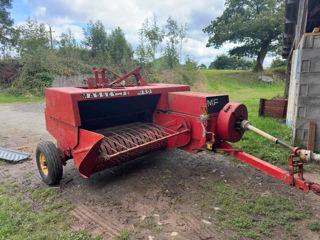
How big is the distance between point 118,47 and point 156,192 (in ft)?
60.6

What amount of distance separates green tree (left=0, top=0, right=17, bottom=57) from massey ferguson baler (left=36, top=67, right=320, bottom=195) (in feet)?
63.7

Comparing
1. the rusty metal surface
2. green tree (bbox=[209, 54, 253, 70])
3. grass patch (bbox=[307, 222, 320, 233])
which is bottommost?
grass patch (bbox=[307, 222, 320, 233])

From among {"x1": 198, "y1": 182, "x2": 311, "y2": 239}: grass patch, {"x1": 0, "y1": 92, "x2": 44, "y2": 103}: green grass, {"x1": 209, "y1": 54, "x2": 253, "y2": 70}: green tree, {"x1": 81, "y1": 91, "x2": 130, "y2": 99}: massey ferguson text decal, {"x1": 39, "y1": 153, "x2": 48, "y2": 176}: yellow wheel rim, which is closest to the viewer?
{"x1": 198, "y1": 182, "x2": 311, "y2": 239}: grass patch

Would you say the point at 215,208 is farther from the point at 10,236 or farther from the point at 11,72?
the point at 11,72

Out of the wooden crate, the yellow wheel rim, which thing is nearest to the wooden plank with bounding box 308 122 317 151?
the wooden crate

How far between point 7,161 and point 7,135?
8.23ft

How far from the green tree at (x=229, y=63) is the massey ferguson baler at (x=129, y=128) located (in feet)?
110

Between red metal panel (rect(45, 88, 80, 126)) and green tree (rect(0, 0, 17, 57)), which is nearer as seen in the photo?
red metal panel (rect(45, 88, 80, 126))

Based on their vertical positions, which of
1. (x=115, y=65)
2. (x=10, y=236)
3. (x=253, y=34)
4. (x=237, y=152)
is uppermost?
(x=253, y=34)

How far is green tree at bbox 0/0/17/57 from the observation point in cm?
1934

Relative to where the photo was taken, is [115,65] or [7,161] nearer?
[7,161]

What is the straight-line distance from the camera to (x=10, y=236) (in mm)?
2541

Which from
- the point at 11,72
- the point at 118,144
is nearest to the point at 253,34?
the point at 11,72

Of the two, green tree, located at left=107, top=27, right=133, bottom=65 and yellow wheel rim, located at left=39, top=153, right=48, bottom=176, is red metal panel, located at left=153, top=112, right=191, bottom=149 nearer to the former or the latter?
yellow wheel rim, located at left=39, top=153, right=48, bottom=176
